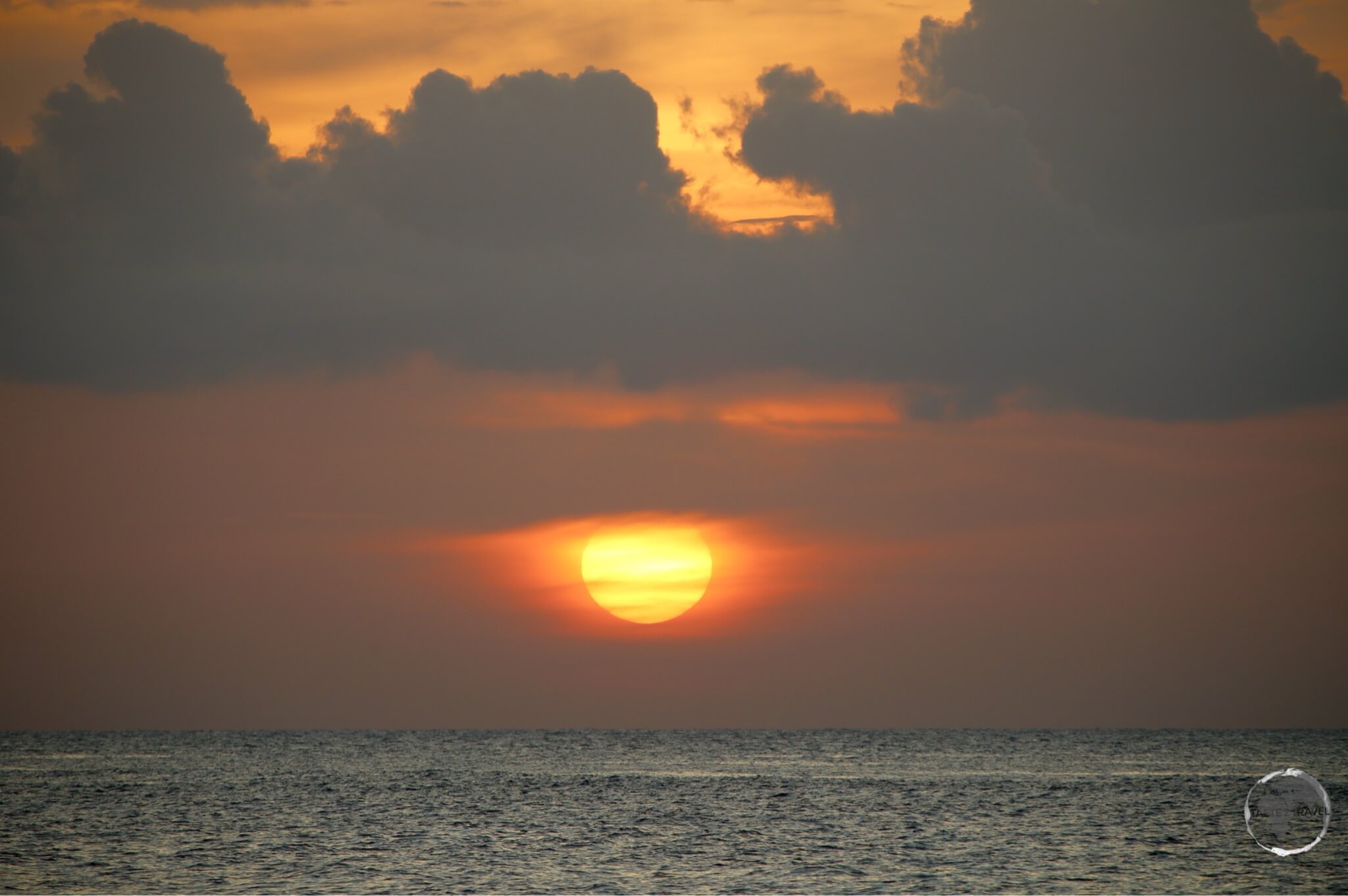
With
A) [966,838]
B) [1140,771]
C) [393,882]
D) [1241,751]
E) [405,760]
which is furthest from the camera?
[1241,751]

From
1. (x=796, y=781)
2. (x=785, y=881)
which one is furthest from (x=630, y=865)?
(x=796, y=781)

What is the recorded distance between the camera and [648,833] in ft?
230

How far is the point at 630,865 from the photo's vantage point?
56812mm

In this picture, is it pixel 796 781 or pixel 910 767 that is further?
pixel 910 767

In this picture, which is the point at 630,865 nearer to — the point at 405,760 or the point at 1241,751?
the point at 405,760

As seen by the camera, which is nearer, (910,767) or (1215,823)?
(1215,823)

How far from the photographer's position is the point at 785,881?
52.3m

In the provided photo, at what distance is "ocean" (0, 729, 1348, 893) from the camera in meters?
52.3

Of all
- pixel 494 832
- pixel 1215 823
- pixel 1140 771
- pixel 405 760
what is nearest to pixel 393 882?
pixel 494 832

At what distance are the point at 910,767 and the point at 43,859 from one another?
104 meters

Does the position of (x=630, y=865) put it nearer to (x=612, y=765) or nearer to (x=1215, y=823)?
(x=1215, y=823)

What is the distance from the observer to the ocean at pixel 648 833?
172 ft

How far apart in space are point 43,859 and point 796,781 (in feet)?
222

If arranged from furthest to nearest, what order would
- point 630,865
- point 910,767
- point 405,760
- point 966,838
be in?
1. point 405,760
2. point 910,767
3. point 966,838
4. point 630,865
